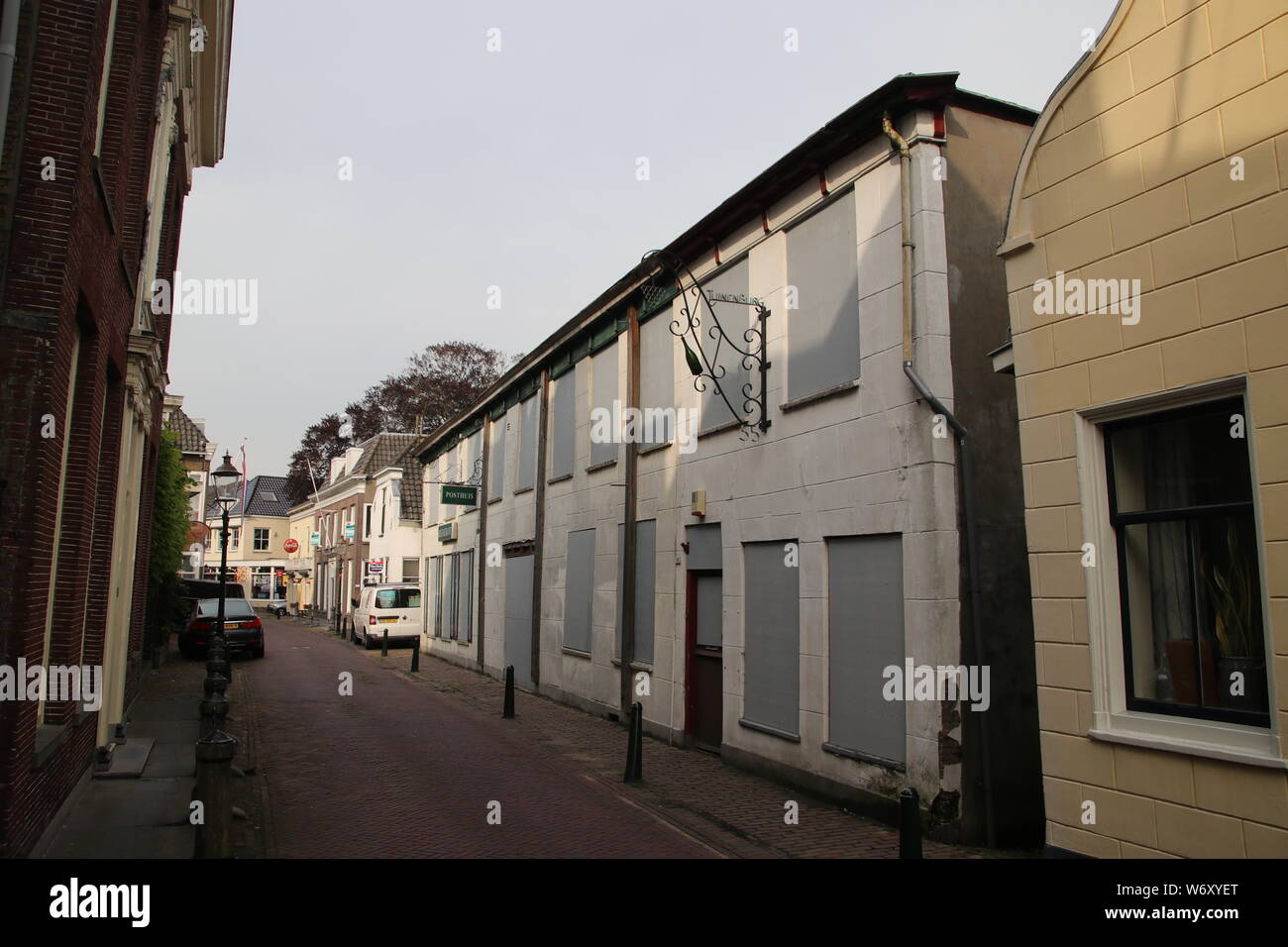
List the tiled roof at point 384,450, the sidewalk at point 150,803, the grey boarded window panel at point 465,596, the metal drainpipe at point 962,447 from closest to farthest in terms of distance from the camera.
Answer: the sidewalk at point 150,803 < the metal drainpipe at point 962,447 < the grey boarded window panel at point 465,596 < the tiled roof at point 384,450

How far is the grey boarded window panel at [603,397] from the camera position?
15.9 m

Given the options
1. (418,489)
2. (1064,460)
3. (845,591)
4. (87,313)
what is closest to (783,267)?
(845,591)

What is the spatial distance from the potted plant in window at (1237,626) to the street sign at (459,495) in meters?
19.9

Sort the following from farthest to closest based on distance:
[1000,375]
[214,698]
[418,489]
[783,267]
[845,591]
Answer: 1. [418,489]
2. [783,267]
3. [845,591]
4. [1000,375]
5. [214,698]

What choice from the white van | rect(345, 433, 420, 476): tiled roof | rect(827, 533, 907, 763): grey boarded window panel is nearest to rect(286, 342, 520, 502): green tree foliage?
rect(345, 433, 420, 476): tiled roof

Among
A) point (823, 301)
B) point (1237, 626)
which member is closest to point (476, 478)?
point (823, 301)

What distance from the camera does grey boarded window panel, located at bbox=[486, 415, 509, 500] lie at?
74.6 feet

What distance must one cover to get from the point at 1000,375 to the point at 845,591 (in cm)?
261

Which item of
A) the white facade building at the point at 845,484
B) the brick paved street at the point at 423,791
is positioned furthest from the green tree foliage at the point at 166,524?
the white facade building at the point at 845,484

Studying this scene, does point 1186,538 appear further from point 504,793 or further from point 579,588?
point 579,588

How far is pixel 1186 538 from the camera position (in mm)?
5789

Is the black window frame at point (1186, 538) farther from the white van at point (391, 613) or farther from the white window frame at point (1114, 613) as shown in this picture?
the white van at point (391, 613)
